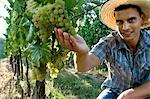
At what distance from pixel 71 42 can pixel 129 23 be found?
66cm

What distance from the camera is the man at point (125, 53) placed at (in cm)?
300

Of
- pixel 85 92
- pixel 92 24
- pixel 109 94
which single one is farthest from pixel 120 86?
pixel 85 92

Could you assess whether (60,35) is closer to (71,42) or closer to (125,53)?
(71,42)

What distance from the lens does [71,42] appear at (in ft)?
7.81

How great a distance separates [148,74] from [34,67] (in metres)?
0.99

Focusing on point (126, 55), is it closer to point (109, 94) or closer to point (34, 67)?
point (109, 94)

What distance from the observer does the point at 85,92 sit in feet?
31.6

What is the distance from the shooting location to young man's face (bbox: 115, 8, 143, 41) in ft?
9.46

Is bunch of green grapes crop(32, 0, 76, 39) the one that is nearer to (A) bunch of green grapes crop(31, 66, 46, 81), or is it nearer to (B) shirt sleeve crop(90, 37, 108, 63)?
(A) bunch of green grapes crop(31, 66, 46, 81)

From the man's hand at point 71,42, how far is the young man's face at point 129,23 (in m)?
0.44

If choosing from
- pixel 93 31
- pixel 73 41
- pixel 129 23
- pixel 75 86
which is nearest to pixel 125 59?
pixel 129 23

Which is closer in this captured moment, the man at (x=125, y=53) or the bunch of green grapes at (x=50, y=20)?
the bunch of green grapes at (x=50, y=20)

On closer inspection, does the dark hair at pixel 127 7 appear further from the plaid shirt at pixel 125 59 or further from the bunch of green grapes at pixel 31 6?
the bunch of green grapes at pixel 31 6

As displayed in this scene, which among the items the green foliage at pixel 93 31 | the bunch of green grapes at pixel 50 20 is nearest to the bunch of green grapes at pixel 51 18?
the bunch of green grapes at pixel 50 20
